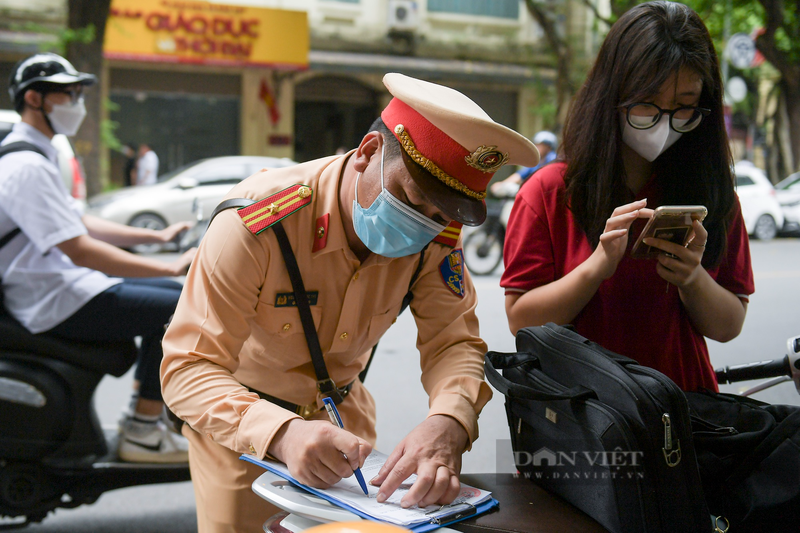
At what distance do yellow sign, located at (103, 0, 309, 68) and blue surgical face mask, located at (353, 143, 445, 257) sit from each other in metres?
14.1

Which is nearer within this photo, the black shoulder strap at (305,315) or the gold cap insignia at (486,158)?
the gold cap insignia at (486,158)

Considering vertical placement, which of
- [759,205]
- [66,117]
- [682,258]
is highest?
[66,117]

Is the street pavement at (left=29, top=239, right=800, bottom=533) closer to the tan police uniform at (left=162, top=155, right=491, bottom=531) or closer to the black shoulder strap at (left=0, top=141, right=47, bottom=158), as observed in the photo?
the tan police uniform at (left=162, top=155, right=491, bottom=531)

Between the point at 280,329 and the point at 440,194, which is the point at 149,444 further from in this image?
the point at 440,194

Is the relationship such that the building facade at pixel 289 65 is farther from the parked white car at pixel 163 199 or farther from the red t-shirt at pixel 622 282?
the red t-shirt at pixel 622 282

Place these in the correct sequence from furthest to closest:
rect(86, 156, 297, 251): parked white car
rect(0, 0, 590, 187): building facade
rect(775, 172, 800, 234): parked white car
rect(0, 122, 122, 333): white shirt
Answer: rect(0, 0, 590, 187): building facade, rect(775, 172, 800, 234): parked white car, rect(86, 156, 297, 251): parked white car, rect(0, 122, 122, 333): white shirt

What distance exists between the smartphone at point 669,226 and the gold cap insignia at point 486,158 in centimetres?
33

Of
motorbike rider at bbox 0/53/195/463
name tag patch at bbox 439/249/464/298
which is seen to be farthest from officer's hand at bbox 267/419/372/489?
motorbike rider at bbox 0/53/195/463

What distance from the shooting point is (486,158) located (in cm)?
142

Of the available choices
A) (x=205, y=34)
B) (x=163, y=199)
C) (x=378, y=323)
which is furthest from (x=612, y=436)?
(x=205, y=34)

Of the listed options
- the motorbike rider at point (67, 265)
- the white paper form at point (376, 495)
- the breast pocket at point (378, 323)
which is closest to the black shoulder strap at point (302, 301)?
the breast pocket at point (378, 323)

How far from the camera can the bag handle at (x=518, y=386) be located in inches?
50.8

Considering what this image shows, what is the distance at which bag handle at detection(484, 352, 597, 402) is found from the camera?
4.23 ft

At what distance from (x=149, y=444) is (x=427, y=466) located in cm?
185
